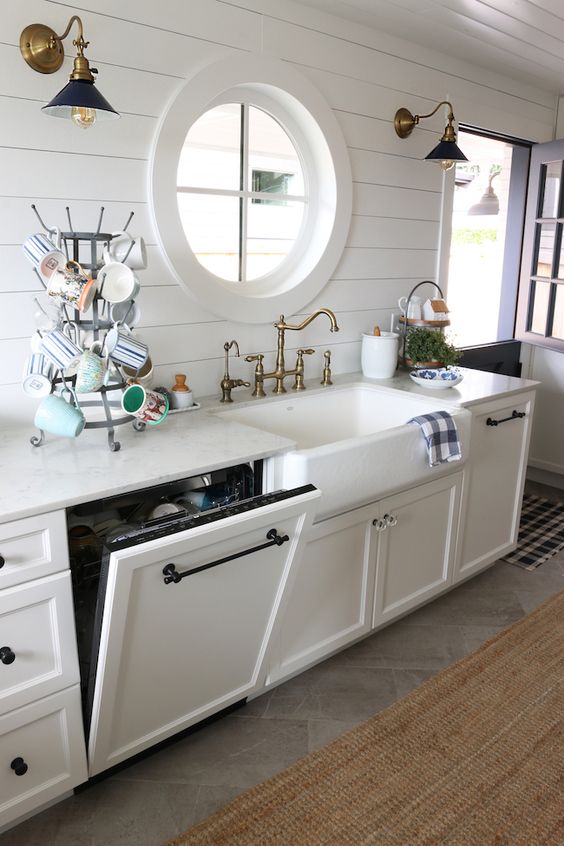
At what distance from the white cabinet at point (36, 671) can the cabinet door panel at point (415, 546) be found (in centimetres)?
101

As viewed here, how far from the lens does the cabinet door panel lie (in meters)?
2.18

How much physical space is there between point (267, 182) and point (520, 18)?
1054 millimetres

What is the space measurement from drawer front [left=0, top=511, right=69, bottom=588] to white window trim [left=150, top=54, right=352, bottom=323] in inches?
39.3

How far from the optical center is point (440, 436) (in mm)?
2127

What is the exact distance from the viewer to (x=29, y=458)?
1.61m

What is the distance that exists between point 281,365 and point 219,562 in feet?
3.36

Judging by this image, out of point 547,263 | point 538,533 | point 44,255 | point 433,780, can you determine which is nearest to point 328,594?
point 433,780

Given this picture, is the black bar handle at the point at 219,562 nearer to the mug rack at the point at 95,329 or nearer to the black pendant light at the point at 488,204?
the mug rack at the point at 95,329

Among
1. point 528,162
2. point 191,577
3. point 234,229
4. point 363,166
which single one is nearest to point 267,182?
point 234,229

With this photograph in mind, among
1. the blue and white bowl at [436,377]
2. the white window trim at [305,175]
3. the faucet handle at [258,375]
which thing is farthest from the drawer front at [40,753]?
the blue and white bowl at [436,377]

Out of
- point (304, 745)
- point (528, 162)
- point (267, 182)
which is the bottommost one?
point (304, 745)

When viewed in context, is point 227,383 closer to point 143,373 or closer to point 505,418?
point 143,373

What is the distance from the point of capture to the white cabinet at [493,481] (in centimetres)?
250

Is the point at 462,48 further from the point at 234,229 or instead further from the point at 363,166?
the point at 234,229
